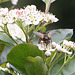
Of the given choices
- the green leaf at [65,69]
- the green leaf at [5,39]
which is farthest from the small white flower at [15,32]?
the green leaf at [65,69]

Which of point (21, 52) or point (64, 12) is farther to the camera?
point (64, 12)

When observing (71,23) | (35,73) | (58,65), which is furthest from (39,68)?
(71,23)

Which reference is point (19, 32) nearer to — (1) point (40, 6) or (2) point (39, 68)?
(2) point (39, 68)

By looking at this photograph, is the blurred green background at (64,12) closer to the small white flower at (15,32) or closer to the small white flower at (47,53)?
the small white flower at (15,32)

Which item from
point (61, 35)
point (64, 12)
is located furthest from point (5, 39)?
point (64, 12)

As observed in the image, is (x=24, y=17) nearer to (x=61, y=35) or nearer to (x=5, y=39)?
(x=5, y=39)

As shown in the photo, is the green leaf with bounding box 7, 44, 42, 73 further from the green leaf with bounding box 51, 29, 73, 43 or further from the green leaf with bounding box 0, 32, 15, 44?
the green leaf with bounding box 51, 29, 73, 43

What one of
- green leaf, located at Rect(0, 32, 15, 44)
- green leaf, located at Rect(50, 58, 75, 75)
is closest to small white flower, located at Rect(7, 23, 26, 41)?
green leaf, located at Rect(0, 32, 15, 44)

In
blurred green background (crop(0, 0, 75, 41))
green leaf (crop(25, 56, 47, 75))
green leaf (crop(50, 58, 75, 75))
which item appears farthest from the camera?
blurred green background (crop(0, 0, 75, 41))
